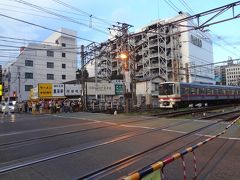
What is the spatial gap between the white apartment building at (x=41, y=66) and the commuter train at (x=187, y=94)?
115ft

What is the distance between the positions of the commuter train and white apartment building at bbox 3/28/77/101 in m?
35.0

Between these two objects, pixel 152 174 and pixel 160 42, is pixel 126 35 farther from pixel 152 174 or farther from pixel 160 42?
pixel 160 42

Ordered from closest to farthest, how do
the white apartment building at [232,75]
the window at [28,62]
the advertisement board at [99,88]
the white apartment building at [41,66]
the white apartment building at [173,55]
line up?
the advertisement board at [99,88]
the white apartment building at [41,66]
the window at [28,62]
the white apartment building at [173,55]
the white apartment building at [232,75]

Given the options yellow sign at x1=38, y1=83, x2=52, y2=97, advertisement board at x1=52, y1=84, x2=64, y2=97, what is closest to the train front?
advertisement board at x1=52, y1=84, x2=64, y2=97

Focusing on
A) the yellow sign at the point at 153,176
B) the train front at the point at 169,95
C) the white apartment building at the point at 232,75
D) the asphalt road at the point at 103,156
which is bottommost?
the asphalt road at the point at 103,156

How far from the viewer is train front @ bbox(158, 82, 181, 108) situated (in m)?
29.9

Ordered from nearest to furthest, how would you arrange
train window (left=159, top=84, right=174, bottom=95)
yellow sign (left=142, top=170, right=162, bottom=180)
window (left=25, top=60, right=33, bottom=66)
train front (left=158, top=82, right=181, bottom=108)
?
yellow sign (left=142, top=170, right=162, bottom=180) → train front (left=158, top=82, right=181, bottom=108) → train window (left=159, top=84, right=174, bottom=95) → window (left=25, top=60, right=33, bottom=66)

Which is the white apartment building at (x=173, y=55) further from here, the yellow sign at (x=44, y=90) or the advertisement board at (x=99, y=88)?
the advertisement board at (x=99, y=88)

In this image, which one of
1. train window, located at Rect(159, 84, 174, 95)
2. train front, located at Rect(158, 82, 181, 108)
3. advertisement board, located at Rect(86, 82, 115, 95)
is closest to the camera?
train front, located at Rect(158, 82, 181, 108)

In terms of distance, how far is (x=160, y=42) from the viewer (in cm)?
7600

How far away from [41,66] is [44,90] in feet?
104

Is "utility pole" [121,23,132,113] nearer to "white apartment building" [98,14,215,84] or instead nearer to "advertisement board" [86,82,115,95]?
"advertisement board" [86,82,115,95]

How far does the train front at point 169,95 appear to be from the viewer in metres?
29.9

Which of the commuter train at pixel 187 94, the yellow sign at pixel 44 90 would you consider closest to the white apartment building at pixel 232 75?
the commuter train at pixel 187 94
